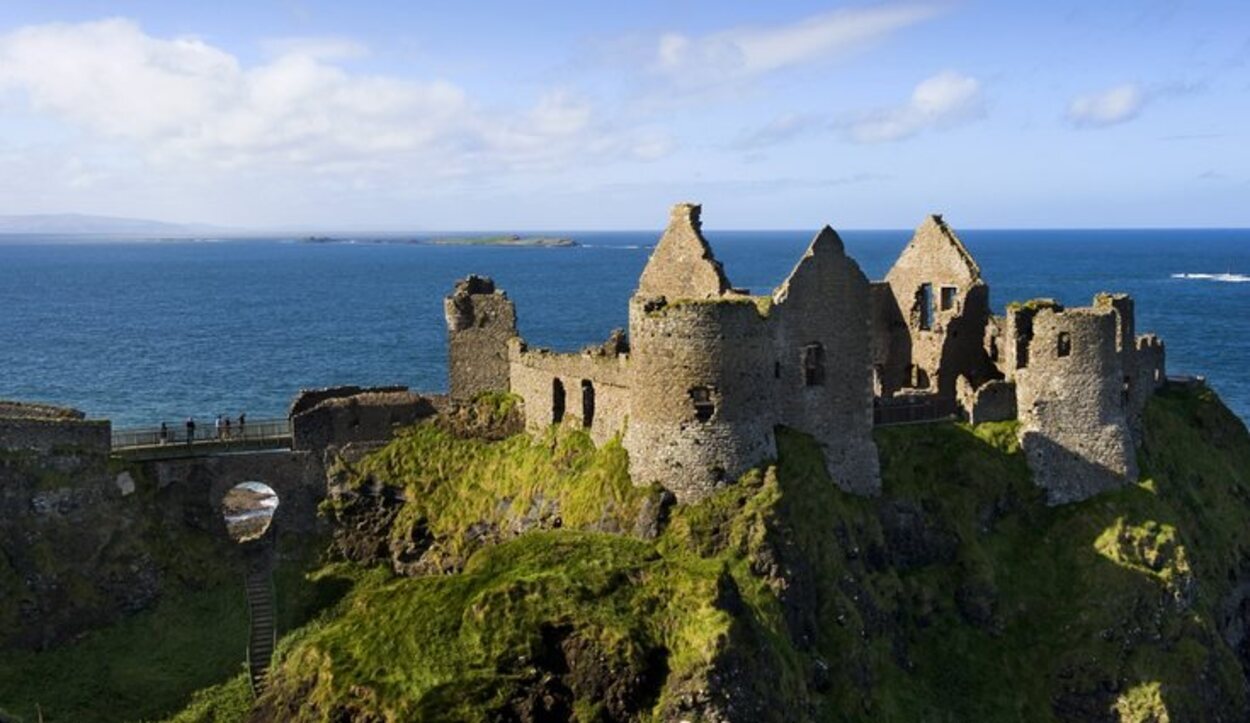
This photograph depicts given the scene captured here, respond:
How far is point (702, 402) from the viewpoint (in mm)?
37531

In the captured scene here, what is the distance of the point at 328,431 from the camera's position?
46.4 metres

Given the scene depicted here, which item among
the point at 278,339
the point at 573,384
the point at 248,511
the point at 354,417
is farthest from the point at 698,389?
the point at 278,339

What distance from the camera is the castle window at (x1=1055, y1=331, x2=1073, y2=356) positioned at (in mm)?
43938

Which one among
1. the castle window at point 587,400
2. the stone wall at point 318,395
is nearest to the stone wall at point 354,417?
the stone wall at point 318,395

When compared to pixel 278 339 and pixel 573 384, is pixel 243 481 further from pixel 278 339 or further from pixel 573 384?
pixel 278 339

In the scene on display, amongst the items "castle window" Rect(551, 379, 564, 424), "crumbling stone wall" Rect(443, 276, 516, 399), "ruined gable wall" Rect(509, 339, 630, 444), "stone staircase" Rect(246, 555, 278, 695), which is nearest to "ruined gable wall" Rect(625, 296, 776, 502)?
"ruined gable wall" Rect(509, 339, 630, 444)

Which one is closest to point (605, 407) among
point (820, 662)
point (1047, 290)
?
point (820, 662)

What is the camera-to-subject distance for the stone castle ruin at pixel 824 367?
37.6 metres

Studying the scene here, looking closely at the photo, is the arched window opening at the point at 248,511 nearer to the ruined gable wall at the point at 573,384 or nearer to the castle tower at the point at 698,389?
the ruined gable wall at the point at 573,384

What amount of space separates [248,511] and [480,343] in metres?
16.6

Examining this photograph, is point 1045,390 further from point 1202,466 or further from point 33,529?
point 33,529

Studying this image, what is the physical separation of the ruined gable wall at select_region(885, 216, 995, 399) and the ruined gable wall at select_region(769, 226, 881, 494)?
22.0ft

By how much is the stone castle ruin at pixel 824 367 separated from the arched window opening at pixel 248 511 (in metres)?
9.56

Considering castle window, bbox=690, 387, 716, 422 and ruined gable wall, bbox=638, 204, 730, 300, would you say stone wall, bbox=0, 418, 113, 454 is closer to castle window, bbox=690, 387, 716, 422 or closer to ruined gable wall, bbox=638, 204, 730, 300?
ruined gable wall, bbox=638, 204, 730, 300
